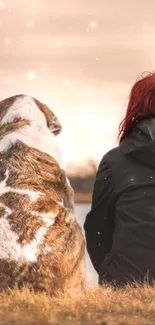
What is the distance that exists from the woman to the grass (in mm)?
326

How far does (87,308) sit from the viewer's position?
3.97m

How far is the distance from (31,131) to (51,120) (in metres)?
0.56

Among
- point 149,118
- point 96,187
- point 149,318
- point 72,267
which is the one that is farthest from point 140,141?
point 149,318

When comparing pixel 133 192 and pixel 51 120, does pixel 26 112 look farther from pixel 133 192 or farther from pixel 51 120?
pixel 133 192

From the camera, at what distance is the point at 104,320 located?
11.6 feet

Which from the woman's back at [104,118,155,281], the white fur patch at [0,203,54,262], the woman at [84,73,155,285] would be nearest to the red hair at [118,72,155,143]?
the woman at [84,73,155,285]

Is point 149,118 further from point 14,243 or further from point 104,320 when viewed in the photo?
point 104,320

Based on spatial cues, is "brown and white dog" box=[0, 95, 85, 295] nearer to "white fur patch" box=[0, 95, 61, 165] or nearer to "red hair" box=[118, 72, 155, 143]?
"white fur patch" box=[0, 95, 61, 165]

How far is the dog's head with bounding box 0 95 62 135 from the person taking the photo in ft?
20.6

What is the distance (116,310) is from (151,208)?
4.03 ft

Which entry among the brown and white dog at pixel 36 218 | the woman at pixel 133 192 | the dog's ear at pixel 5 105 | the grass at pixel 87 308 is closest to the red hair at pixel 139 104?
the woman at pixel 133 192

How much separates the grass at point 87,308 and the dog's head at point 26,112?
7.15ft

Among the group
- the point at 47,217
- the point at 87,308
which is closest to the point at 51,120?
the point at 47,217

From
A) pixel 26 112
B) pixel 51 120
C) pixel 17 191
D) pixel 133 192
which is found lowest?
pixel 17 191
